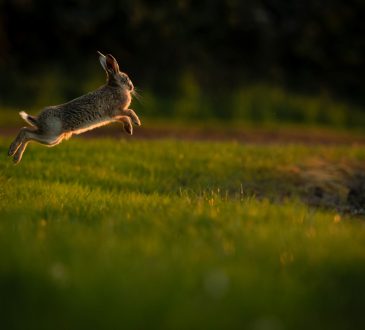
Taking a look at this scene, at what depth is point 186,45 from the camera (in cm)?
2192

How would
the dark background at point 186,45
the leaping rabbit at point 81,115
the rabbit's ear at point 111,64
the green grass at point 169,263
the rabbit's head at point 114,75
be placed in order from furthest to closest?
the dark background at point 186,45, the rabbit's head at point 114,75, the rabbit's ear at point 111,64, the leaping rabbit at point 81,115, the green grass at point 169,263

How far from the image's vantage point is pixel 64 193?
23.0ft

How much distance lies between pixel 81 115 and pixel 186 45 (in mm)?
14979

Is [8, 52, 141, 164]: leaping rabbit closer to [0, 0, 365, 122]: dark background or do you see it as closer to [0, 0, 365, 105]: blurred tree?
[0, 0, 365, 122]: dark background

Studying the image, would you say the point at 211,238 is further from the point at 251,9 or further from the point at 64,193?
the point at 251,9

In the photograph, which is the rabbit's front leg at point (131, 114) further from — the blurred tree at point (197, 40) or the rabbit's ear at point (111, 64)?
the blurred tree at point (197, 40)

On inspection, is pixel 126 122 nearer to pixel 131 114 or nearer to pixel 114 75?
pixel 131 114

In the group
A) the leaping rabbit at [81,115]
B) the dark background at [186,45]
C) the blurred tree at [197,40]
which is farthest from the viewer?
the blurred tree at [197,40]

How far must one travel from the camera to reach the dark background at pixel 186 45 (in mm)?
20172

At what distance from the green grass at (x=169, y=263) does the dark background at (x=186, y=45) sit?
13.3 m

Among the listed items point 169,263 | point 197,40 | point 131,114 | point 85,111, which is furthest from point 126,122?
point 197,40

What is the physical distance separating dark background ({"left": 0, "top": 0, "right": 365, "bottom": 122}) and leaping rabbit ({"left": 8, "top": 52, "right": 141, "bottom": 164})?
10953mm

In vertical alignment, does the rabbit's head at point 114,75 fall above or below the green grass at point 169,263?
above

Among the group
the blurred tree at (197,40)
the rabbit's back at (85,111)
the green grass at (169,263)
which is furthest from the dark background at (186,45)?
the green grass at (169,263)
